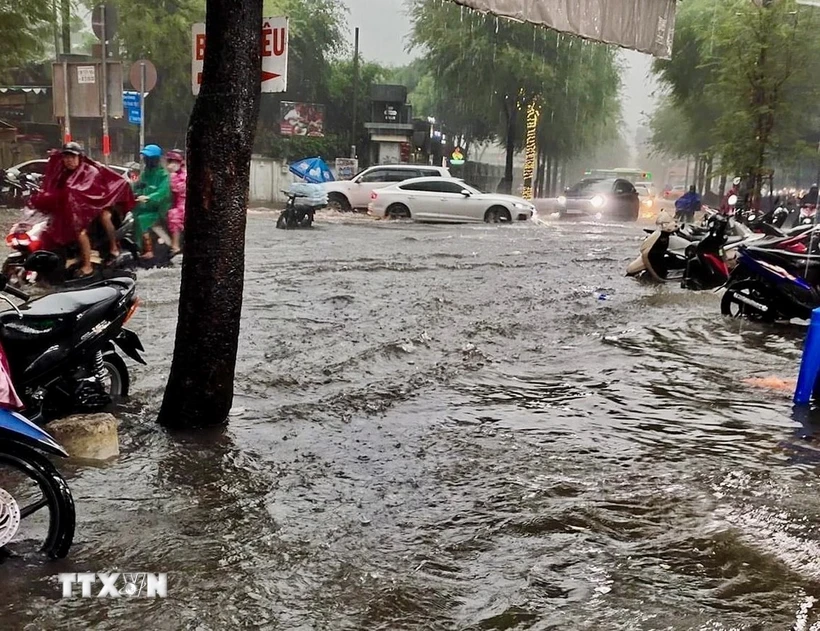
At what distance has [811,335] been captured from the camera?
562cm

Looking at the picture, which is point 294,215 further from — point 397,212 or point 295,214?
point 397,212

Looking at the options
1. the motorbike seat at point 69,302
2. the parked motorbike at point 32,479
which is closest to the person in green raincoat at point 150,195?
the motorbike seat at point 69,302

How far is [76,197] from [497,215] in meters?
15.4

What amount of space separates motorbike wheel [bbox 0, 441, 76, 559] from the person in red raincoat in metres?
6.49

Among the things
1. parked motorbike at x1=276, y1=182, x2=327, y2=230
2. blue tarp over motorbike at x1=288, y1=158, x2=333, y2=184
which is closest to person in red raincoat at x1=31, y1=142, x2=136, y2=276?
parked motorbike at x1=276, y1=182, x2=327, y2=230

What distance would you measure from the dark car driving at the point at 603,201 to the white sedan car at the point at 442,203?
17.8ft

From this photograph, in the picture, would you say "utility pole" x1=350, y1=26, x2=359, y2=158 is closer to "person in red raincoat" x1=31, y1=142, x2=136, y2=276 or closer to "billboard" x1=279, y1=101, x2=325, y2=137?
"billboard" x1=279, y1=101, x2=325, y2=137

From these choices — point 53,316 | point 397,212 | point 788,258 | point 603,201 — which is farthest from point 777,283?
point 603,201

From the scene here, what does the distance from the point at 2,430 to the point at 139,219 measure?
8.19 metres

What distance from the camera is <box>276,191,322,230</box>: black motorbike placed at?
19141mm

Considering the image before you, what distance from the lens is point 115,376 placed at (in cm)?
533

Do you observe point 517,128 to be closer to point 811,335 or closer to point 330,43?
point 330,43

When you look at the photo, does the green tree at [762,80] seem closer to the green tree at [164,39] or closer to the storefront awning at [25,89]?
Result: the green tree at [164,39]

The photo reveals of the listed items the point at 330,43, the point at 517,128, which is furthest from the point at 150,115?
the point at 517,128
